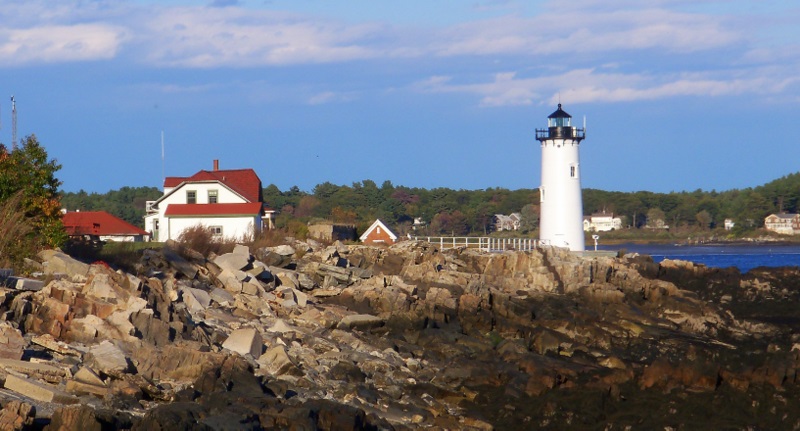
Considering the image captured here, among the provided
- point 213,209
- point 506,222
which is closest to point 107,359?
point 213,209

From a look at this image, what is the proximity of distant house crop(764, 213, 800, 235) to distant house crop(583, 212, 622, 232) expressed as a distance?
49.8 ft

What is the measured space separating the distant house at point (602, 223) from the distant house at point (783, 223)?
49.8 feet

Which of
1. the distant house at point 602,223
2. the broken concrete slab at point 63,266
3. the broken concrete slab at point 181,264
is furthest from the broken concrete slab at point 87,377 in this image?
the distant house at point 602,223

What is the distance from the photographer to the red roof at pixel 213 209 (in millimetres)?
39594

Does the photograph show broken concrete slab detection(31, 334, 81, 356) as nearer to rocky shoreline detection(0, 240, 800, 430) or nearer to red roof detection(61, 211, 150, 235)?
rocky shoreline detection(0, 240, 800, 430)

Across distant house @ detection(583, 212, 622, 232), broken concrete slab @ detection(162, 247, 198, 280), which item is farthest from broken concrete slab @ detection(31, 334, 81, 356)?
distant house @ detection(583, 212, 622, 232)

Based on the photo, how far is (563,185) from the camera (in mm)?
41625

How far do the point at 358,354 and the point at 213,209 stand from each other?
24089 millimetres

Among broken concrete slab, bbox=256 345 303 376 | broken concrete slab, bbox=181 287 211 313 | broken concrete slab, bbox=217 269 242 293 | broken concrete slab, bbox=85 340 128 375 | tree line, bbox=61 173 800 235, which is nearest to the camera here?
broken concrete slab, bbox=85 340 128 375

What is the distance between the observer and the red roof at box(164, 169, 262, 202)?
137 feet

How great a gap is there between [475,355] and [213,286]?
20.7ft

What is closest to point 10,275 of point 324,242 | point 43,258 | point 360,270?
point 43,258

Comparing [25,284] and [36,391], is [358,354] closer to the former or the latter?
[25,284]

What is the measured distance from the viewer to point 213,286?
72.9 ft
